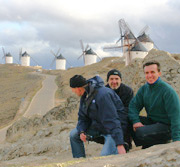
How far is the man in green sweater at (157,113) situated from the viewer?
4172 mm

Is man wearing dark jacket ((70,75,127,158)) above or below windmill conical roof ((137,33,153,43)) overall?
below

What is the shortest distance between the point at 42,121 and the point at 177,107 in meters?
7.70

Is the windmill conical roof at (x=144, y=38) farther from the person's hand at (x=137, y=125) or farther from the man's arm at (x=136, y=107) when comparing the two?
the person's hand at (x=137, y=125)

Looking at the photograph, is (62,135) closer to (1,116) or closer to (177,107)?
(177,107)

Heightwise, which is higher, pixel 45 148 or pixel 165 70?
pixel 165 70

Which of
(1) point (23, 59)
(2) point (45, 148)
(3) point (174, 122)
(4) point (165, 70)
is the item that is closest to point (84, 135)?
(3) point (174, 122)

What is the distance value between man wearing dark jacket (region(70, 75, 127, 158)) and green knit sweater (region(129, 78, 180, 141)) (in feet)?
0.95

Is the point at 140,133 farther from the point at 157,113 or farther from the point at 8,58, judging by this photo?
the point at 8,58

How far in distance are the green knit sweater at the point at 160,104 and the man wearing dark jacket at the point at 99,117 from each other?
29 cm

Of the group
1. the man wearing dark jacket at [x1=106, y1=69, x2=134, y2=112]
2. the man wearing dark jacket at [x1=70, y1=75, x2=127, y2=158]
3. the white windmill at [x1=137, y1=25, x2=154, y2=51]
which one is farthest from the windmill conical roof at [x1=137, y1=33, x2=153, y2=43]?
the man wearing dark jacket at [x1=70, y1=75, x2=127, y2=158]

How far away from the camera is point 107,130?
4289 mm

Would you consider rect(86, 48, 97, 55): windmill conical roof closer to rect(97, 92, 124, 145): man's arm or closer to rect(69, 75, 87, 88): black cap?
rect(69, 75, 87, 88): black cap

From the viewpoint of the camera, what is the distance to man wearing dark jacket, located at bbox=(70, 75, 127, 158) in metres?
4.23

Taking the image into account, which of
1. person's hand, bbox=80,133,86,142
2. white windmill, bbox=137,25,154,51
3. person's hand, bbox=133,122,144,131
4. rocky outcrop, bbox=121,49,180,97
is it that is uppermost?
white windmill, bbox=137,25,154,51
